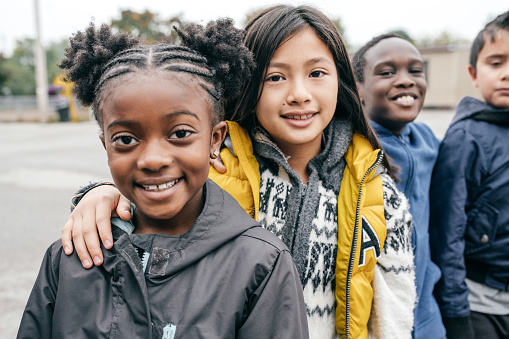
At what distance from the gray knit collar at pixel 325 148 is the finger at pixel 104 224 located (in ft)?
2.14

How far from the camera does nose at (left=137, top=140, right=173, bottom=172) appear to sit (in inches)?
47.9

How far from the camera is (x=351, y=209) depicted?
1.59m

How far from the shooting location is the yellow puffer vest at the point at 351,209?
1.55m

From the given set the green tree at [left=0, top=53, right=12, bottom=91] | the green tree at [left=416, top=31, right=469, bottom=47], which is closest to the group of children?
the green tree at [left=0, top=53, right=12, bottom=91]

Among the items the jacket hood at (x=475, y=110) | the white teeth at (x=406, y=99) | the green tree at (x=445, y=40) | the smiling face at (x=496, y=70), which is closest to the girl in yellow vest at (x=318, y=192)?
the white teeth at (x=406, y=99)

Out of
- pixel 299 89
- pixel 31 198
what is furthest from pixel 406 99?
pixel 31 198

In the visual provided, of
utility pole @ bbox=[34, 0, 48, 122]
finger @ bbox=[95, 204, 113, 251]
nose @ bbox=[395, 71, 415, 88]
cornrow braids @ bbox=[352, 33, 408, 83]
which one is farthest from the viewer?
utility pole @ bbox=[34, 0, 48, 122]

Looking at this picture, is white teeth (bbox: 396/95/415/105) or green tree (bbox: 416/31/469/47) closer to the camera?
white teeth (bbox: 396/95/415/105)

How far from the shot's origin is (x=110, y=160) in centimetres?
128

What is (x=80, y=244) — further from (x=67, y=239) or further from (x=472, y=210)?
(x=472, y=210)

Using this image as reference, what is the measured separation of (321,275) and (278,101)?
696mm

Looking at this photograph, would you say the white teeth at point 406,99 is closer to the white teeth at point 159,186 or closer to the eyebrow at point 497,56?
the eyebrow at point 497,56

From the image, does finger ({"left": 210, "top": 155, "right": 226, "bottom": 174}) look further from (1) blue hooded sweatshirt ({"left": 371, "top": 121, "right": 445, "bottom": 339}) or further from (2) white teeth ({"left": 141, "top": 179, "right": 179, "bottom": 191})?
(1) blue hooded sweatshirt ({"left": 371, "top": 121, "right": 445, "bottom": 339})

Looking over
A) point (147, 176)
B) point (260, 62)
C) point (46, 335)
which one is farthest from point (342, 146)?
point (46, 335)
